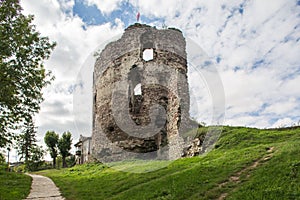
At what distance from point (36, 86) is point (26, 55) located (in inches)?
53.1

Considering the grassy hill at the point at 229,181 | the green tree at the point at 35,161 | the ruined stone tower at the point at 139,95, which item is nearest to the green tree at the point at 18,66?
the grassy hill at the point at 229,181

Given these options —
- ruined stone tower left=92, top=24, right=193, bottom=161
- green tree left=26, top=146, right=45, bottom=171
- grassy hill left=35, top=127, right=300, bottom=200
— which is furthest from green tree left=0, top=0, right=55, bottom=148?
green tree left=26, top=146, right=45, bottom=171

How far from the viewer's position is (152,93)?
74.2ft

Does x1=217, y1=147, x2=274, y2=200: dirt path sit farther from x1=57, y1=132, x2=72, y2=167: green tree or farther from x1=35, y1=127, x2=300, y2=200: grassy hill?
x1=57, y1=132, x2=72, y2=167: green tree

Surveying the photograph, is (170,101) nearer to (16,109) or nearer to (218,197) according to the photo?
(16,109)

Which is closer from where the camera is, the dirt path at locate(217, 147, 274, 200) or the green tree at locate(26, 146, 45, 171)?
the dirt path at locate(217, 147, 274, 200)

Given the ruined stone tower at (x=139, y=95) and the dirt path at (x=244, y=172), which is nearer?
the dirt path at (x=244, y=172)

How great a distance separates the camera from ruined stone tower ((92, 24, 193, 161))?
2098 cm

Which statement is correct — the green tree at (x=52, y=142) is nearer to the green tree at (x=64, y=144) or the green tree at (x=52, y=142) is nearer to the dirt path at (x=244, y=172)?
the green tree at (x=64, y=144)

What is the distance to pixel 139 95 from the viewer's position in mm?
23422

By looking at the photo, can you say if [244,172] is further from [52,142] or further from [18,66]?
[52,142]

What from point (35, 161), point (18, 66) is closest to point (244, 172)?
point (18, 66)

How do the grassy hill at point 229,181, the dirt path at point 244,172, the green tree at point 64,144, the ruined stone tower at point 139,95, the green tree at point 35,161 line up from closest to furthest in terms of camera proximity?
the grassy hill at point 229,181 → the dirt path at point 244,172 → the ruined stone tower at point 139,95 → the green tree at point 35,161 → the green tree at point 64,144

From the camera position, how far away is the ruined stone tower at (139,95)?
21.0 meters
